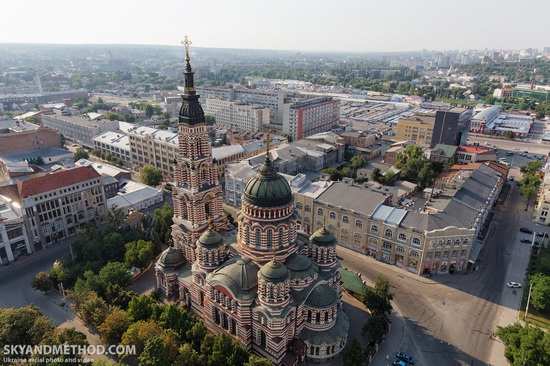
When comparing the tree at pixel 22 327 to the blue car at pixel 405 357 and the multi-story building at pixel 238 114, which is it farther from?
the multi-story building at pixel 238 114

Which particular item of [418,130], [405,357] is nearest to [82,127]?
[418,130]

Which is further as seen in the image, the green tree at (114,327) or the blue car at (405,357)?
the blue car at (405,357)

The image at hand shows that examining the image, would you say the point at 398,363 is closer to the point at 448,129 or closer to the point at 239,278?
the point at 239,278

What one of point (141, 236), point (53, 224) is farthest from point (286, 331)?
point (53, 224)

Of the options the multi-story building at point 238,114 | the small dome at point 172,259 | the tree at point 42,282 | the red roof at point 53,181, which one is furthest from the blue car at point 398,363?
the multi-story building at point 238,114

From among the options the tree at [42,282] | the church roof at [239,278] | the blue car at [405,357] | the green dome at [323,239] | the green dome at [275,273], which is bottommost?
the blue car at [405,357]

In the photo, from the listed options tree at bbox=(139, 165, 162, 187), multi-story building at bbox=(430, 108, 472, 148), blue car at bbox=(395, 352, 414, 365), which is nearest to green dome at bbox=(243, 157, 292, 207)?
blue car at bbox=(395, 352, 414, 365)

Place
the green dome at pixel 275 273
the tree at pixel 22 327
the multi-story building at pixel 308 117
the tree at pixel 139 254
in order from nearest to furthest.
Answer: the green dome at pixel 275 273, the tree at pixel 22 327, the tree at pixel 139 254, the multi-story building at pixel 308 117
